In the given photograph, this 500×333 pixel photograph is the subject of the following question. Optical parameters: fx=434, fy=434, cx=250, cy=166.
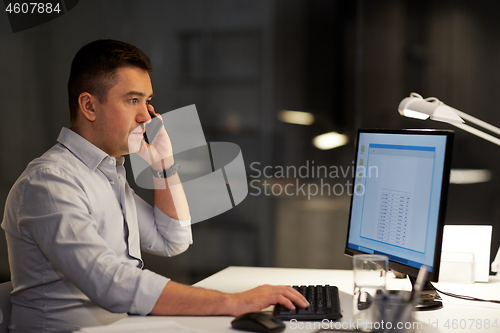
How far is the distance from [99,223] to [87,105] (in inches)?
16.4

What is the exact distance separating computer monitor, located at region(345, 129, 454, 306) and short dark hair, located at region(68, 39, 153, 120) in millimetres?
843

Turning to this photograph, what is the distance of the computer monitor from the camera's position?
108 centimetres

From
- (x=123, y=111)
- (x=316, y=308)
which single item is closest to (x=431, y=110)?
(x=316, y=308)

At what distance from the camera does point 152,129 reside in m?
1.68

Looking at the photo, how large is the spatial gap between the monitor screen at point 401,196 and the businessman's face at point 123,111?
76cm

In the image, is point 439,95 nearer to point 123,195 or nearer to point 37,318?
point 123,195

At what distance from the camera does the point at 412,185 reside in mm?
1165

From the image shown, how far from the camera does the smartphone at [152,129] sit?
166cm

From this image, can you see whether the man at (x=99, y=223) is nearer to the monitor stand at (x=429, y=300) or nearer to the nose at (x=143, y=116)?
the nose at (x=143, y=116)

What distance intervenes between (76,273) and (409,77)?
1.81m

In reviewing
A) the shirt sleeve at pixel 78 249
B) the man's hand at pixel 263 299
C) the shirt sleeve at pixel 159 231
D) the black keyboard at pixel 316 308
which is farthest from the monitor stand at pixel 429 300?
the shirt sleeve at pixel 159 231

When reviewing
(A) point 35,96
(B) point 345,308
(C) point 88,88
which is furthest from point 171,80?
(B) point 345,308

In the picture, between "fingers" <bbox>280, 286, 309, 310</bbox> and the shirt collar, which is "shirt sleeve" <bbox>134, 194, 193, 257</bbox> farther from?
"fingers" <bbox>280, 286, 309, 310</bbox>

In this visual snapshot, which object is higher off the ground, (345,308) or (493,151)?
(493,151)
